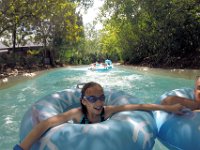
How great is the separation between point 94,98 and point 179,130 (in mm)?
1031

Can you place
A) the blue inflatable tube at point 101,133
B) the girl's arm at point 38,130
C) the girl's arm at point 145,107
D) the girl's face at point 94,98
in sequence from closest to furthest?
the blue inflatable tube at point 101,133
the girl's arm at point 38,130
the girl's face at point 94,98
the girl's arm at point 145,107

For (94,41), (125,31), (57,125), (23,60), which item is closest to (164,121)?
(57,125)

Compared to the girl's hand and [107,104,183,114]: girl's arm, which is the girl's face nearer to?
[107,104,183,114]: girl's arm

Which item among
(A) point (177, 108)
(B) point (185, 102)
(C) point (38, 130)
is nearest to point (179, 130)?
(A) point (177, 108)

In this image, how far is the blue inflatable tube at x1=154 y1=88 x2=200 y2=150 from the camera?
10.3 ft

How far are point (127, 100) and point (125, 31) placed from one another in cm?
2197

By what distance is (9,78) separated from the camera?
14.8 metres

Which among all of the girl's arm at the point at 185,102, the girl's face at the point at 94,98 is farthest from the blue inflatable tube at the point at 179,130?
the girl's face at the point at 94,98

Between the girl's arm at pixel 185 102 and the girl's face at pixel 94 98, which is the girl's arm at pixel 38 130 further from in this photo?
the girl's arm at pixel 185 102

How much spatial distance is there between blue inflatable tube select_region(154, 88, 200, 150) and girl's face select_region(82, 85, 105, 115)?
2.92 ft

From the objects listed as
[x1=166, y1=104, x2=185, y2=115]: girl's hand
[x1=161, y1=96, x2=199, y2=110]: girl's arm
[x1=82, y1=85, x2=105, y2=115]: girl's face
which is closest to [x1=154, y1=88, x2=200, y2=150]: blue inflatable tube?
[x1=166, y1=104, x2=185, y2=115]: girl's hand

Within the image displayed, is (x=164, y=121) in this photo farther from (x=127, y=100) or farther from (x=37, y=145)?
(x=37, y=145)

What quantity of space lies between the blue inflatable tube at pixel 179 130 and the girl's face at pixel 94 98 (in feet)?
2.92

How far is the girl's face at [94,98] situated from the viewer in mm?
3057
